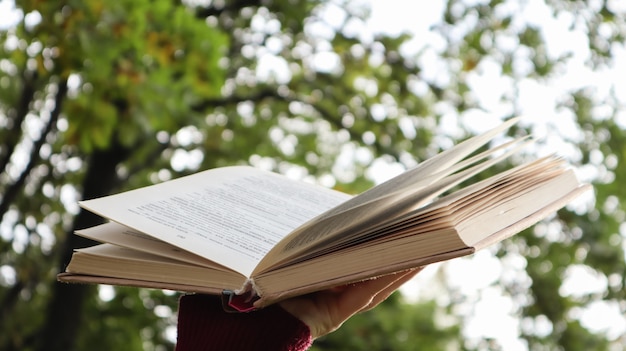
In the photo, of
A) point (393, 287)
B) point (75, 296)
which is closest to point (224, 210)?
point (393, 287)

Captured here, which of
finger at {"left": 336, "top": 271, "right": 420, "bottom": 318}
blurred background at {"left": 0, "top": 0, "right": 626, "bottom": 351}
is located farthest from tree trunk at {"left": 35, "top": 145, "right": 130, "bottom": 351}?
finger at {"left": 336, "top": 271, "right": 420, "bottom": 318}

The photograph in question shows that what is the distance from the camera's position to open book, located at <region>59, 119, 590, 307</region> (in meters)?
0.95

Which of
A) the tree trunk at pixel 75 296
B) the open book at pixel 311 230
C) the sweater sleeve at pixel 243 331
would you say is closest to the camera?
the open book at pixel 311 230

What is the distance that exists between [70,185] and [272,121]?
66.6 inches

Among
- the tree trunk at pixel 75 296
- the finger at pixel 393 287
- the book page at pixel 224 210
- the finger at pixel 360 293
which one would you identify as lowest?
the tree trunk at pixel 75 296

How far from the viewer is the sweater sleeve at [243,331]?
3.47 ft

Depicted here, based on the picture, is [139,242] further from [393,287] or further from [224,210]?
[393,287]

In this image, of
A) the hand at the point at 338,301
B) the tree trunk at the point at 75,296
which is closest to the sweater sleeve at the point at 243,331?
the hand at the point at 338,301

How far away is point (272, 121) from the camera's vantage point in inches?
264

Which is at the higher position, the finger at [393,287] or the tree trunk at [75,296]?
the finger at [393,287]

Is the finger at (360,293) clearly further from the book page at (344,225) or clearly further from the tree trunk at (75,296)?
the tree trunk at (75,296)

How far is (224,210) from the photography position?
3.99 feet

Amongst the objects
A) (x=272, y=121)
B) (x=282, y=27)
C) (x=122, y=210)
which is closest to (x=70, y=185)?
(x=272, y=121)

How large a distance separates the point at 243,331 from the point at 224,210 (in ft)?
0.71
